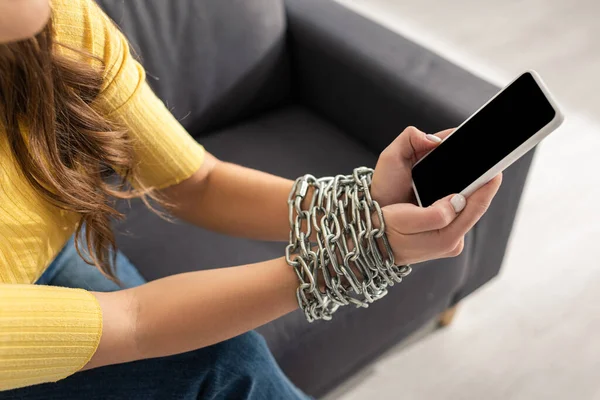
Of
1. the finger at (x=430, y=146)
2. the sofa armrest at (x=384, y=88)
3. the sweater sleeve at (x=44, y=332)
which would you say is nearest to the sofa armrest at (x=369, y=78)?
the sofa armrest at (x=384, y=88)

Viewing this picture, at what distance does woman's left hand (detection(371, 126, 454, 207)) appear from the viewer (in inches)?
29.1

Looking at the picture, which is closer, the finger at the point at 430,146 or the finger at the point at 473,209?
the finger at the point at 473,209

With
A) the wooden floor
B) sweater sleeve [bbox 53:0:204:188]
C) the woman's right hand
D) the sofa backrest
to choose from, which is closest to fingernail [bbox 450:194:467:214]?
the woman's right hand

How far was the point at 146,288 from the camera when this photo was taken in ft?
2.40

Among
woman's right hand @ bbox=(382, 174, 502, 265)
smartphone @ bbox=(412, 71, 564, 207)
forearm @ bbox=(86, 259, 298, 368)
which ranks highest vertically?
smartphone @ bbox=(412, 71, 564, 207)

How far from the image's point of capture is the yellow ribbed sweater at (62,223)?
2.01 feet

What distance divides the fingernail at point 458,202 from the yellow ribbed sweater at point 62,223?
379mm

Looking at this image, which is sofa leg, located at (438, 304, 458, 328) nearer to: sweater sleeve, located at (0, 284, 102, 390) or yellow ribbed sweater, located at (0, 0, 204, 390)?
yellow ribbed sweater, located at (0, 0, 204, 390)

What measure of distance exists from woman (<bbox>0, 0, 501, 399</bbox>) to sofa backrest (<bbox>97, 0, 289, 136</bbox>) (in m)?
0.33

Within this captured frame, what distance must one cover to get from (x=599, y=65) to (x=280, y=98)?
1.40 m

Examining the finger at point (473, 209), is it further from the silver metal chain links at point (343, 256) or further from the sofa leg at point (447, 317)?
the sofa leg at point (447, 317)

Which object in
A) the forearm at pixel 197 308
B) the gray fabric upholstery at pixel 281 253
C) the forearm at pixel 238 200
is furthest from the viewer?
the gray fabric upholstery at pixel 281 253

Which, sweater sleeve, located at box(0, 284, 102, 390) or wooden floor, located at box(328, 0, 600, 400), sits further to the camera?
wooden floor, located at box(328, 0, 600, 400)

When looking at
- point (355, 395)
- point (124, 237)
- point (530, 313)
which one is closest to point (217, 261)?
point (124, 237)
